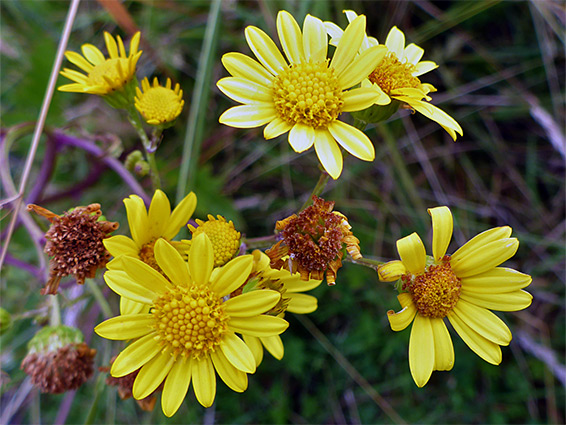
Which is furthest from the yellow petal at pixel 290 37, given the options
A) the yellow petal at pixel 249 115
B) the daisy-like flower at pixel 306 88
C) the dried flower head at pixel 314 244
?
the dried flower head at pixel 314 244

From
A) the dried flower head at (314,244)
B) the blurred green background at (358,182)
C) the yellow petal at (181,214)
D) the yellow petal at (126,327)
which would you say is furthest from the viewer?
the blurred green background at (358,182)

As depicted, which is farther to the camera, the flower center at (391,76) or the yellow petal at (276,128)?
the flower center at (391,76)

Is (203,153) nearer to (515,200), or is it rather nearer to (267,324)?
(267,324)

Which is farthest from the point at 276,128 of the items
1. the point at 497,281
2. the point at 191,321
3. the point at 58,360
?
the point at 58,360

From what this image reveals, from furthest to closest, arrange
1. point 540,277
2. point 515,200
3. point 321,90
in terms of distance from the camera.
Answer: point 515,200
point 540,277
point 321,90

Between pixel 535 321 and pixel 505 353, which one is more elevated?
pixel 535 321

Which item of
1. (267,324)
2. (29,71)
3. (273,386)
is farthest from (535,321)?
(29,71)

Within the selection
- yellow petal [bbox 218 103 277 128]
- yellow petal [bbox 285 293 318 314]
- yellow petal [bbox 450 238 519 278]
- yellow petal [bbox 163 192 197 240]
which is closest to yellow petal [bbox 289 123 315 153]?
yellow petal [bbox 218 103 277 128]

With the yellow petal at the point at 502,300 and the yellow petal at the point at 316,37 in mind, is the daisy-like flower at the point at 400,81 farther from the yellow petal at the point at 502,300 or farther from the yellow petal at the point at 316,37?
the yellow petal at the point at 502,300
